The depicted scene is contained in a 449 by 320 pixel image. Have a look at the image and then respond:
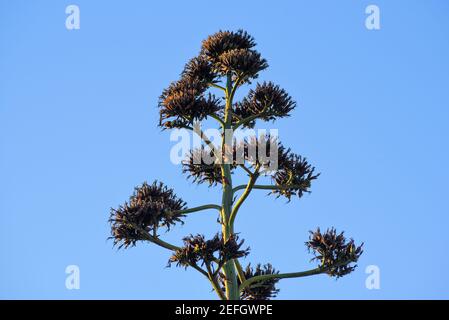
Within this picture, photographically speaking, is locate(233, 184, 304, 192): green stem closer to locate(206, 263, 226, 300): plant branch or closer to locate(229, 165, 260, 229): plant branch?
locate(229, 165, 260, 229): plant branch

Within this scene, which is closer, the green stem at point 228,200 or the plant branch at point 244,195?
the green stem at point 228,200

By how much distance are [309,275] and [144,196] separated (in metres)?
4.21

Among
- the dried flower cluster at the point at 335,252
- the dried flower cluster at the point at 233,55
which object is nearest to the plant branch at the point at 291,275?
the dried flower cluster at the point at 335,252

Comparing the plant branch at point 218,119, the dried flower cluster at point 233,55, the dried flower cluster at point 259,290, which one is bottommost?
the dried flower cluster at point 259,290

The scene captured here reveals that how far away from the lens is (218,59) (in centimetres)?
1994

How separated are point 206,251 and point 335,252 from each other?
2.95 m

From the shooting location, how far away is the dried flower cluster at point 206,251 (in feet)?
56.6

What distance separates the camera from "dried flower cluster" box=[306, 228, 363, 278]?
17938 mm

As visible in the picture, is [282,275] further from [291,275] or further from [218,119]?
[218,119]

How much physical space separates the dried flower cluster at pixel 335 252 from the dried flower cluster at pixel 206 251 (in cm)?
181

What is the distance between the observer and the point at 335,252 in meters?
18.0

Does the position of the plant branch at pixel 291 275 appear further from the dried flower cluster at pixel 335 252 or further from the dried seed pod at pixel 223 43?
the dried seed pod at pixel 223 43
